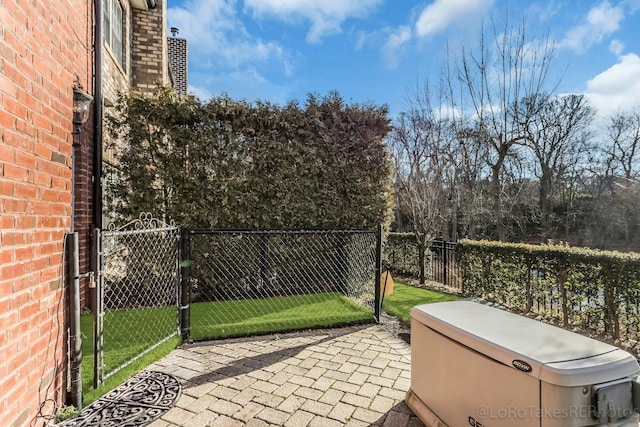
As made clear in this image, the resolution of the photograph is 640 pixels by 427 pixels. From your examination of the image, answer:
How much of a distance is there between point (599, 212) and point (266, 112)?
825 inches

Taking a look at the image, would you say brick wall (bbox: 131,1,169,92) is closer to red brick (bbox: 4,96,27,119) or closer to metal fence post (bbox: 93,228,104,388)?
metal fence post (bbox: 93,228,104,388)

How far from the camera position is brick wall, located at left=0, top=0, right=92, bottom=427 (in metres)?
1.64

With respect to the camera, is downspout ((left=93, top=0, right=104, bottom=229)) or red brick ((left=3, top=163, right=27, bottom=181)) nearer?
red brick ((left=3, top=163, right=27, bottom=181))

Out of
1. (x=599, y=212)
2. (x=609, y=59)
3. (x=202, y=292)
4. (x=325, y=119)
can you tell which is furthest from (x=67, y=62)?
(x=599, y=212)

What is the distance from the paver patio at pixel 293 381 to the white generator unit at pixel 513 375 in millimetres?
515

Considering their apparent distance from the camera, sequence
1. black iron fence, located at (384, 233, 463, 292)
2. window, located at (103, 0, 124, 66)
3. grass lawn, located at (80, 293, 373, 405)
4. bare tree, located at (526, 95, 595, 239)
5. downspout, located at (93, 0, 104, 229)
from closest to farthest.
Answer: grass lawn, located at (80, 293, 373, 405), downspout, located at (93, 0, 104, 229), window, located at (103, 0, 124, 66), black iron fence, located at (384, 233, 463, 292), bare tree, located at (526, 95, 595, 239)

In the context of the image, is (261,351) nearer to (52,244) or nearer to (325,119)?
(52,244)

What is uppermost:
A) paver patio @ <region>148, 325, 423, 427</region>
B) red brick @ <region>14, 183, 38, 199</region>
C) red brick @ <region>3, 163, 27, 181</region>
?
red brick @ <region>3, 163, 27, 181</region>

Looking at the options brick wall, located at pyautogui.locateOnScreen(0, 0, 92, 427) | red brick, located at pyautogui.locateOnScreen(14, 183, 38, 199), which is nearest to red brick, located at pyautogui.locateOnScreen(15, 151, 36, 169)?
brick wall, located at pyautogui.locateOnScreen(0, 0, 92, 427)

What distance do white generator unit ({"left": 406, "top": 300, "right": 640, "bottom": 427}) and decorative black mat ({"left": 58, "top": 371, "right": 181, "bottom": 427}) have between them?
76.5 inches

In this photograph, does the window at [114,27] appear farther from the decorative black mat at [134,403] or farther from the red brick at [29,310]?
the decorative black mat at [134,403]

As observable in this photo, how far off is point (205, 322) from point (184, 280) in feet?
2.86

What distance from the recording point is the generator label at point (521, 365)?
4.79ft

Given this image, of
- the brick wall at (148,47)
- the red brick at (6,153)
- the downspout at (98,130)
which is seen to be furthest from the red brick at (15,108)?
the brick wall at (148,47)
